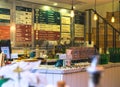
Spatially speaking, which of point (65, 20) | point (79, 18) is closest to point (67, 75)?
point (65, 20)

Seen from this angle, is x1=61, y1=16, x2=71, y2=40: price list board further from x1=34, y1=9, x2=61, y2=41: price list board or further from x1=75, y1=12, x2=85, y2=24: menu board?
x1=75, y1=12, x2=85, y2=24: menu board

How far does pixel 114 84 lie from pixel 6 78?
293 cm

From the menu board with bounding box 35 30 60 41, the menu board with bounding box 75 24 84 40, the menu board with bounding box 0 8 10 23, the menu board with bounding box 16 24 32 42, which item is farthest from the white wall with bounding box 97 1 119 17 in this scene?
the menu board with bounding box 0 8 10 23

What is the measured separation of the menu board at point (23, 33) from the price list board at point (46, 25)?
243mm

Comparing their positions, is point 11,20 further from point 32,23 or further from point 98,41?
point 98,41

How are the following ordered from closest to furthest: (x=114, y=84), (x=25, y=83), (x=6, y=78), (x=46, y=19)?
(x=25, y=83) < (x=6, y=78) < (x=114, y=84) < (x=46, y=19)

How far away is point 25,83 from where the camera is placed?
1128mm

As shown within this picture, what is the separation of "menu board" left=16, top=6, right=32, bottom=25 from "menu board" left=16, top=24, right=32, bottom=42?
5.4 inches

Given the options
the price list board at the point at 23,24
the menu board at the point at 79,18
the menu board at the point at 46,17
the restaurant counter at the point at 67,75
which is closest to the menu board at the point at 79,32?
the menu board at the point at 79,18

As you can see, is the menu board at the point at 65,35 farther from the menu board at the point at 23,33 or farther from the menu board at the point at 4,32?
the menu board at the point at 4,32

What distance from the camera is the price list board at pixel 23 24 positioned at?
6.80 metres

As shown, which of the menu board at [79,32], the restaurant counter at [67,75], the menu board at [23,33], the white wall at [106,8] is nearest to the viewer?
the restaurant counter at [67,75]

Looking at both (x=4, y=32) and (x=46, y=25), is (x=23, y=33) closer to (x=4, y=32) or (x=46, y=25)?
(x=4, y=32)

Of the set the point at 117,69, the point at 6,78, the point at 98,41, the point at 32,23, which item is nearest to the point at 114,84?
the point at 117,69
